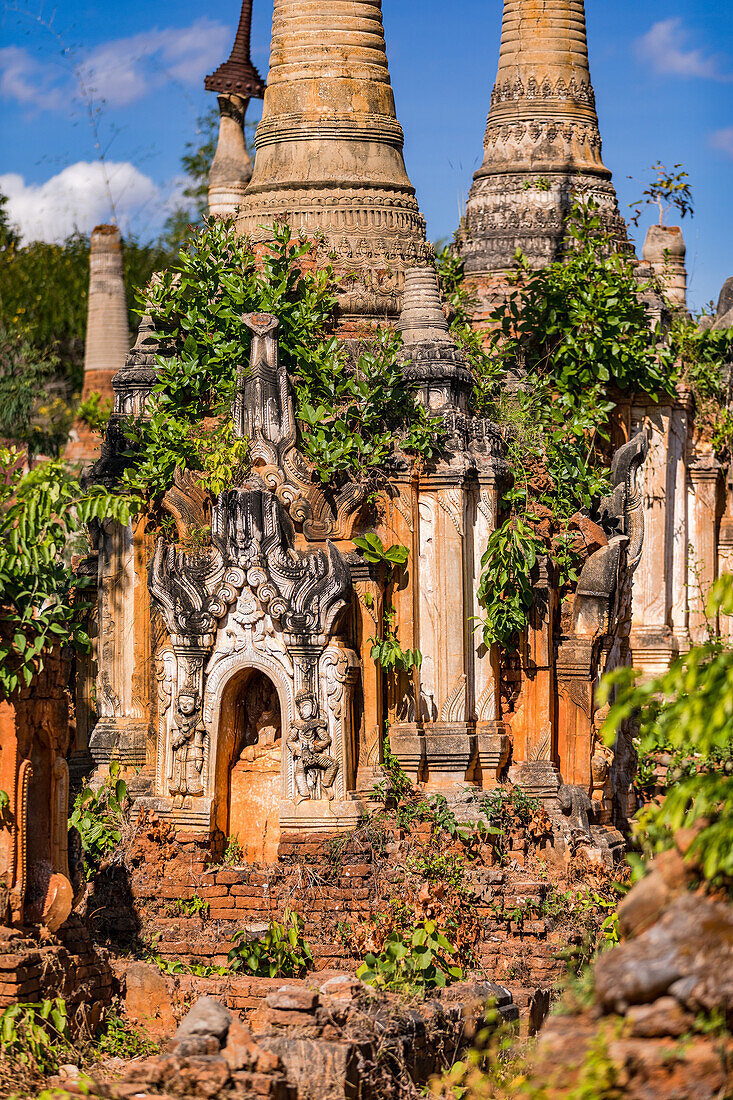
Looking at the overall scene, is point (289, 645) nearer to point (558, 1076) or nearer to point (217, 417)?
point (217, 417)

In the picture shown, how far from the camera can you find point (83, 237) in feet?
131

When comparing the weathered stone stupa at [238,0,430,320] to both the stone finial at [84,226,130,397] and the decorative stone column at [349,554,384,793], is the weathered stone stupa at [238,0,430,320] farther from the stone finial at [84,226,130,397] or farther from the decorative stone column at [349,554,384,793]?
the stone finial at [84,226,130,397]

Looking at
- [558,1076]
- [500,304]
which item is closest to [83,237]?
[500,304]

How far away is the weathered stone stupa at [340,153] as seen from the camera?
48.5ft

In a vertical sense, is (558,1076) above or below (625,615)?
below

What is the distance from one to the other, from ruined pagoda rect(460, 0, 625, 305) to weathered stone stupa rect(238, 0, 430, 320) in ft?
9.62

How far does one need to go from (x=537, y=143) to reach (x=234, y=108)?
328 inches

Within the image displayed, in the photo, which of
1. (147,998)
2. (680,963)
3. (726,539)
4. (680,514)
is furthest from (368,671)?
(726,539)

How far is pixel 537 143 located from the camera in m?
18.4

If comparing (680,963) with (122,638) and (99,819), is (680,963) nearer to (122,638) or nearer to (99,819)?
(99,819)

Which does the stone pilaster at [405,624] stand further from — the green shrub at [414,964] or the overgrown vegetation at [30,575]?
the overgrown vegetation at [30,575]

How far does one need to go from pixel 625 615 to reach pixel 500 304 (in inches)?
133

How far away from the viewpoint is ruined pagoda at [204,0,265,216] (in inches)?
930

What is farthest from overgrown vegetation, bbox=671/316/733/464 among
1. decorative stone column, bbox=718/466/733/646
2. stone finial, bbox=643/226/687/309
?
stone finial, bbox=643/226/687/309
